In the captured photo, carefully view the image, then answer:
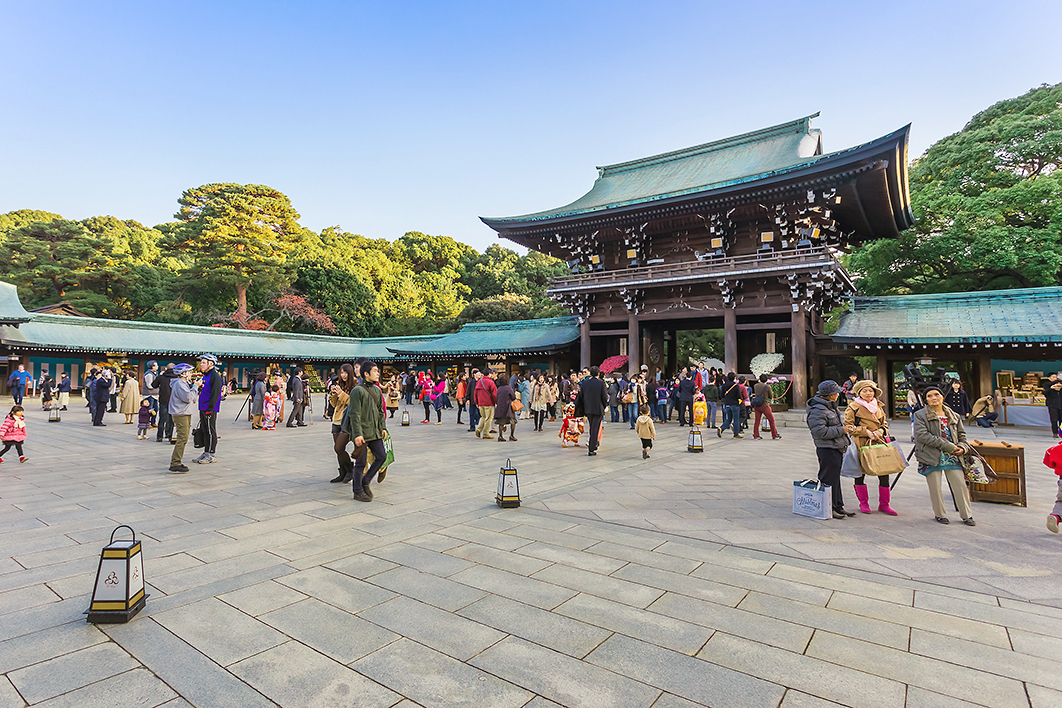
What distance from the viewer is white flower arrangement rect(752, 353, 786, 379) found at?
65.7ft

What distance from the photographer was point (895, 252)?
24188 mm

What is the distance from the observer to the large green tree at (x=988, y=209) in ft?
65.5

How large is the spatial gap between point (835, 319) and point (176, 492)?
30244mm

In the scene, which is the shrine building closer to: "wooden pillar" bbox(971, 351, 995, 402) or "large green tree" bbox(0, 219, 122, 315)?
"wooden pillar" bbox(971, 351, 995, 402)

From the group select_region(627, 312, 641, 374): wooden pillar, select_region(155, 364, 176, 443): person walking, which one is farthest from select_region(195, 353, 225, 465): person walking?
select_region(627, 312, 641, 374): wooden pillar

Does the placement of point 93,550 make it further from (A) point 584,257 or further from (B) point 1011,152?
(B) point 1011,152

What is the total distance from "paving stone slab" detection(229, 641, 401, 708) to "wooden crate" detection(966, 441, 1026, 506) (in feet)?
23.5

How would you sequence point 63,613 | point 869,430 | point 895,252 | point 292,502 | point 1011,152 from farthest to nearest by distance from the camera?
point 895,252, point 1011,152, point 292,502, point 869,430, point 63,613

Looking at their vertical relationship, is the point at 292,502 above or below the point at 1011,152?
below

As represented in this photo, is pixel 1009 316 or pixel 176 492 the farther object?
pixel 1009 316

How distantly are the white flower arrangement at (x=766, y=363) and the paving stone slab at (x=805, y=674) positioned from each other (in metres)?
18.7

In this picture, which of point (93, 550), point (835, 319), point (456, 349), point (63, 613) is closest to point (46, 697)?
point (63, 613)

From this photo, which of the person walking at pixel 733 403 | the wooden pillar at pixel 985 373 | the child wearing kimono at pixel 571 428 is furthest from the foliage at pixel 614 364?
the wooden pillar at pixel 985 373

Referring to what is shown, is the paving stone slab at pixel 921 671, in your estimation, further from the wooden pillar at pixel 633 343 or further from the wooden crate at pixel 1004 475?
the wooden pillar at pixel 633 343
